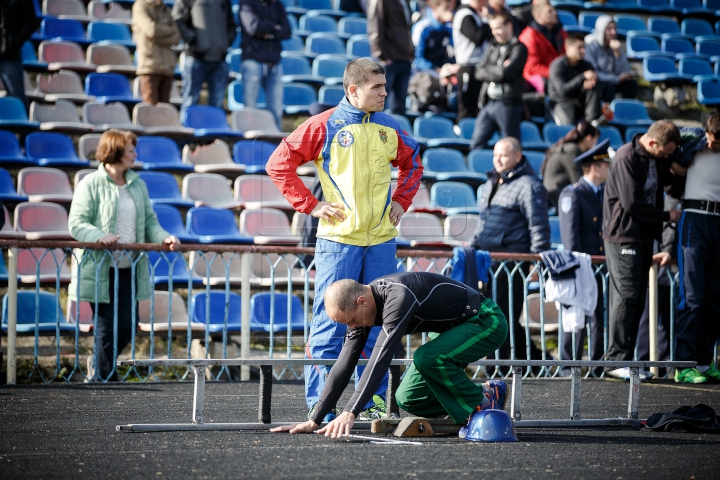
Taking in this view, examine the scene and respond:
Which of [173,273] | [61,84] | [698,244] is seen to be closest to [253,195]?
[173,273]

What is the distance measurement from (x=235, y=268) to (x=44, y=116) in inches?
138

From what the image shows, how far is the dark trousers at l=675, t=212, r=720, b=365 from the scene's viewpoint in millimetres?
8180

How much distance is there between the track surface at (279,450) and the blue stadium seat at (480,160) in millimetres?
5681

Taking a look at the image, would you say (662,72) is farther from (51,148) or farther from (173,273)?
(173,273)

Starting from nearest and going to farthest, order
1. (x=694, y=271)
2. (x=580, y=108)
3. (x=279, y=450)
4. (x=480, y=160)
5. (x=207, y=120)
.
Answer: (x=279, y=450) → (x=694, y=271) → (x=207, y=120) → (x=480, y=160) → (x=580, y=108)

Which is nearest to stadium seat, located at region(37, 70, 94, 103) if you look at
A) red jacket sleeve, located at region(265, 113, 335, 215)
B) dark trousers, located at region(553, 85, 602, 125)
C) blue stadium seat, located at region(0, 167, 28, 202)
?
blue stadium seat, located at region(0, 167, 28, 202)

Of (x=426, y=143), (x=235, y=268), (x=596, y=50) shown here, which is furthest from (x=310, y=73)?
(x=235, y=268)

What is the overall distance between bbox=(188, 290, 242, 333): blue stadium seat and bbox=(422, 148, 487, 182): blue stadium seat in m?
3.49

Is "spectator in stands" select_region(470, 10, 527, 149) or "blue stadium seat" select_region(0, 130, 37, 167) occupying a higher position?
"spectator in stands" select_region(470, 10, 527, 149)

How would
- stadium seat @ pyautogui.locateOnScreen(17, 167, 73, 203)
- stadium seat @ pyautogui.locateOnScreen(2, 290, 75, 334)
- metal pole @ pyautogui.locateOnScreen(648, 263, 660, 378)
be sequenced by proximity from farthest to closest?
stadium seat @ pyautogui.locateOnScreen(17, 167, 73, 203), metal pole @ pyautogui.locateOnScreen(648, 263, 660, 378), stadium seat @ pyautogui.locateOnScreen(2, 290, 75, 334)

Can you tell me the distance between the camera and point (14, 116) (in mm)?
10953

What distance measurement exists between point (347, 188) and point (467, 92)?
7799 millimetres

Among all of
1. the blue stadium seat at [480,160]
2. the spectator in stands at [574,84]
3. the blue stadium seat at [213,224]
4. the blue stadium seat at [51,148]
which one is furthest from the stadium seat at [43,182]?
the spectator in stands at [574,84]

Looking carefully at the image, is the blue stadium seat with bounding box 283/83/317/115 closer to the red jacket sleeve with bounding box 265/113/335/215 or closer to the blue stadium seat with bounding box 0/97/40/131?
the blue stadium seat with bounding box 0/97/40/131
